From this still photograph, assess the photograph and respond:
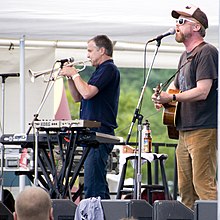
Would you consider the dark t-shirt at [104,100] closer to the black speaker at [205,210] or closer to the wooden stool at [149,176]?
the wooden stool at [149,176]

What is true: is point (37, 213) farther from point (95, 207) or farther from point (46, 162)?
point (46, 162)

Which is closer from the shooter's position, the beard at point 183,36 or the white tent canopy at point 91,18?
the beard at point 183,36

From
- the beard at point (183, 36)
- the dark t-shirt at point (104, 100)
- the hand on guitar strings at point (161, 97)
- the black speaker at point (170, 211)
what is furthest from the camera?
the dark t-shirt at point (104, 100)

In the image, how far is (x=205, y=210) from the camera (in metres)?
4.93

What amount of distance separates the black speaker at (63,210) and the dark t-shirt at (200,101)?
1.17 meters

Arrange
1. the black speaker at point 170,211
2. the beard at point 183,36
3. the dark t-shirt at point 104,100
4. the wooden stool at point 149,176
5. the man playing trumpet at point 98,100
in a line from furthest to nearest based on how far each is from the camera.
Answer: the wooden stool at point 149,176 → the dark t-shirt at point 104,100 → the man playing trumpet at point 98,100 → the beard at point 183,36 → the black speaker at point 170,211

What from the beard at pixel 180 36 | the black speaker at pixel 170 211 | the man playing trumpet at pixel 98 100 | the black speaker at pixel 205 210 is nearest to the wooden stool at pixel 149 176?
the man playing trumpet at pixel 98 100

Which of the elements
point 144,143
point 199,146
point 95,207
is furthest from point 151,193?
point 95,207

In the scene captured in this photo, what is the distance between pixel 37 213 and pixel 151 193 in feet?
13.3

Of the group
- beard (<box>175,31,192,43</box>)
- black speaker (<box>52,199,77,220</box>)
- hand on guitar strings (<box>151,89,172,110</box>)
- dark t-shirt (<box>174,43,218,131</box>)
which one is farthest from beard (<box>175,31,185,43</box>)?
black speaker (<box>52,199,77,220</box>)

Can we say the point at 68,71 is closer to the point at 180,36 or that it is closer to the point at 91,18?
the point at 180,36

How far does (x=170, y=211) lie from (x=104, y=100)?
6.01ft

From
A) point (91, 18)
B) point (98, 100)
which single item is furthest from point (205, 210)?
point (91, 18)

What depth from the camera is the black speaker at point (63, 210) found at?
17.7ft
